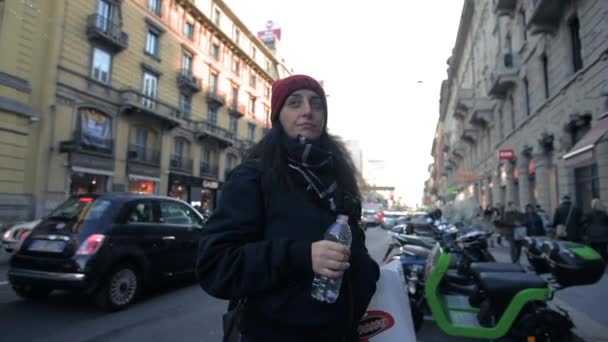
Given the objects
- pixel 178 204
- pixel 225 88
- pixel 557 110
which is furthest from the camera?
pixel 225 88

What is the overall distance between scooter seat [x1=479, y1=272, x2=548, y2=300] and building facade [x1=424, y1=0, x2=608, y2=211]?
5.25m

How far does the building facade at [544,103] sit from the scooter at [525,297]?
5.18 meters

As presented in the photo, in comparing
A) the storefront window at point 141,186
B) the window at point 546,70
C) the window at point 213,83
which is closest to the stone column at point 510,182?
the window at point 546,70

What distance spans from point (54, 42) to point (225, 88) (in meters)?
16.9

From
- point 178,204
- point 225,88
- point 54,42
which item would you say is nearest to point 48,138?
point 54,42

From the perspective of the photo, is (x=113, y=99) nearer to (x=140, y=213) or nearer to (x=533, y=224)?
(x=140, y=213)

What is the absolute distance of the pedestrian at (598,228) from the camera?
8383mm

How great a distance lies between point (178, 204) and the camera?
6387 mm

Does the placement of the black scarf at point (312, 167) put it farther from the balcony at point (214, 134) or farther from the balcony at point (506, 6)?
the balcony at point (214, 134)

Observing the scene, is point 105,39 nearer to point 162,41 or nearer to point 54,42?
point 54,42

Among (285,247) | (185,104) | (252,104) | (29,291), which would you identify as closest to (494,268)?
(285,247)

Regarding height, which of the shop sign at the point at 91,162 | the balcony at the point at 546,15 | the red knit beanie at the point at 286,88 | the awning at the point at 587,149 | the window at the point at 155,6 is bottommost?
the red knit beanie at the point at 286,88

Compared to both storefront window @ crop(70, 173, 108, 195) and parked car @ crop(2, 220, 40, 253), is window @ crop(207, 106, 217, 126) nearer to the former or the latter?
storefront window @ crop(70, 173, 108, 195)

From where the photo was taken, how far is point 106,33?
65.3ft
